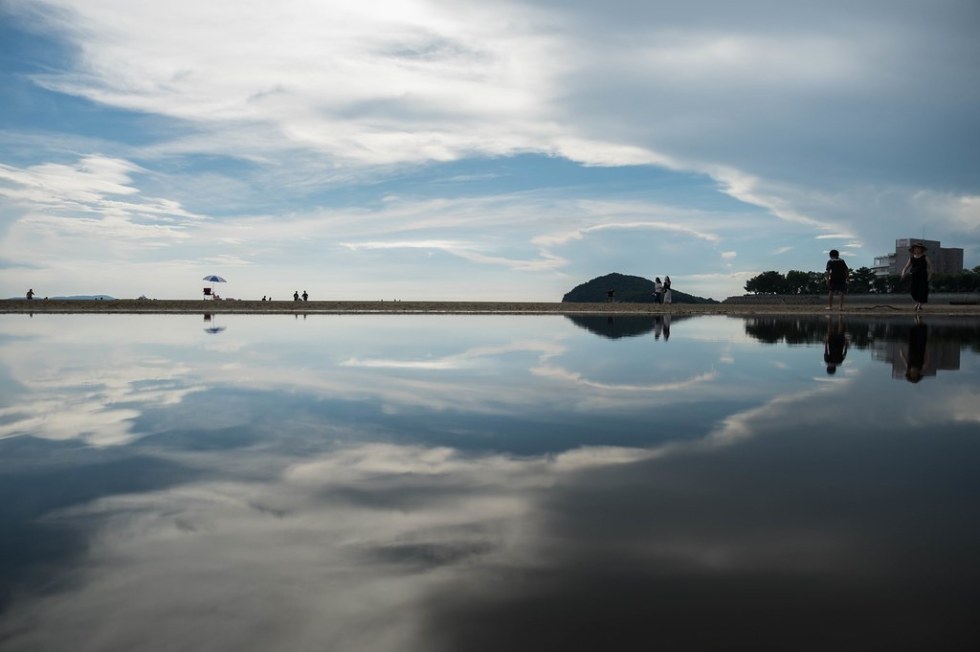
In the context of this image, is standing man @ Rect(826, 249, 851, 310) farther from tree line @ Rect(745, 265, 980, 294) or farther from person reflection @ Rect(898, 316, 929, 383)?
tree line @ Rect(745, 265, 980, 294)

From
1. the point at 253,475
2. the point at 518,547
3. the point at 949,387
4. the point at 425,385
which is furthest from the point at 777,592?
the point at 949,387

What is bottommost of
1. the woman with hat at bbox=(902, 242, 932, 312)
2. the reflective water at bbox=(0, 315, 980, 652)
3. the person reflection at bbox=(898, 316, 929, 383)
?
the reflective water at bbox=(0, 315, 980, 652)

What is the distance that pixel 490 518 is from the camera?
468cm

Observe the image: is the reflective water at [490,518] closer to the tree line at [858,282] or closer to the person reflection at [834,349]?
the person reflection at [834,349]

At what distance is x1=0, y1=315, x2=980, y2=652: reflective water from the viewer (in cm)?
328

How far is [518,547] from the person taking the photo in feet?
13.7

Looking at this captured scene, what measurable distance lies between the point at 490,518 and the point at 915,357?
14281 millimetres

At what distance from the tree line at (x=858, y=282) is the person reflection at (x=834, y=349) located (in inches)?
4613

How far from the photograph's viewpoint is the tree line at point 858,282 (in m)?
132

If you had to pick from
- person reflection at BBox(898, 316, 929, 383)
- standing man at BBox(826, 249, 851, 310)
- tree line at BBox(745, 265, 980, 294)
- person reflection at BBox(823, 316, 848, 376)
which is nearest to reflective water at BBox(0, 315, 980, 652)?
person reflection at BBox(898, 316, 929, 383)

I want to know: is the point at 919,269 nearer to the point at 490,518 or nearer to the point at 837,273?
the point at 837,273

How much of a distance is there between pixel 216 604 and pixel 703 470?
3.96 metres

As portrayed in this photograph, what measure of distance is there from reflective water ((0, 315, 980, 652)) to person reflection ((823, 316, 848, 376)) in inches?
136

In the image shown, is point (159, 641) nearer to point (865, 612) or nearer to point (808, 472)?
point (865, 612)
